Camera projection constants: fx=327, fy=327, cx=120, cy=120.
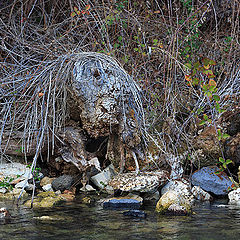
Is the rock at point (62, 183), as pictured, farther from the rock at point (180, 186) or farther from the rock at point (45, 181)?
the rock at point (180, 186)

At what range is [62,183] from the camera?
14.1 feet

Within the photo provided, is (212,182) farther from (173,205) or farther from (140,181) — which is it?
(173,205)

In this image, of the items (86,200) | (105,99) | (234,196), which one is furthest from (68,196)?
(234,196)

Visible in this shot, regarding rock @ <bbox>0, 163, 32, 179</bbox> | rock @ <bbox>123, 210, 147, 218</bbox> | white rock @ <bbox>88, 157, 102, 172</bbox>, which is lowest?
rock @ <bbox>123, 210, 147, 218</bbox>

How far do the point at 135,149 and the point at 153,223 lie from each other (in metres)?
1.75

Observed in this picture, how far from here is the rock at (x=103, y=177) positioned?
436cm

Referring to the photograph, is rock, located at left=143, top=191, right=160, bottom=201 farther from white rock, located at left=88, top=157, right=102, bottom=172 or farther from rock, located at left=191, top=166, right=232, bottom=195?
white rock, located at left=88, top=157, right=102, bottom=172

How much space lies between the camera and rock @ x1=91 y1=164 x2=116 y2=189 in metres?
4.36

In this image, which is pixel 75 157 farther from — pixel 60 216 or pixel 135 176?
pixel 60 216

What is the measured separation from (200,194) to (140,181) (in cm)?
75

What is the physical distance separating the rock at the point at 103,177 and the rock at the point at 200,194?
44.0 inches

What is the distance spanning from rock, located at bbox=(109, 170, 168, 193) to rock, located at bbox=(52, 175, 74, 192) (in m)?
0.67

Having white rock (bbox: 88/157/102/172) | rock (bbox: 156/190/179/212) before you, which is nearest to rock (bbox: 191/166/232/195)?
rock (bbox: 156/190/179/212)

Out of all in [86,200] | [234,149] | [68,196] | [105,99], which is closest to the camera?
[86,200]
